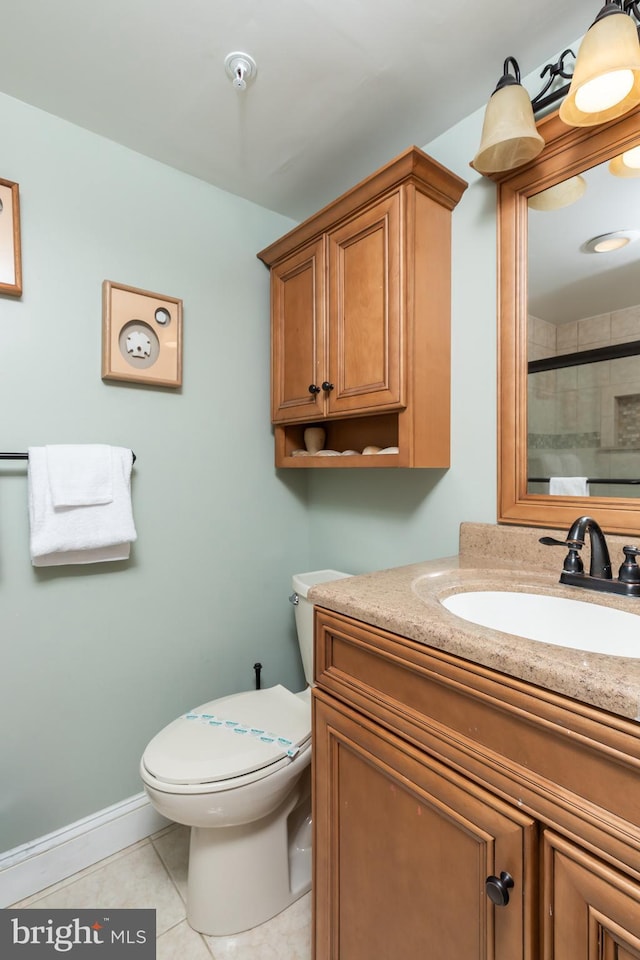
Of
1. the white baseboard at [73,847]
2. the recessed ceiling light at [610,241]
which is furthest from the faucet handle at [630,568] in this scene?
the white baseboard at [73,847]

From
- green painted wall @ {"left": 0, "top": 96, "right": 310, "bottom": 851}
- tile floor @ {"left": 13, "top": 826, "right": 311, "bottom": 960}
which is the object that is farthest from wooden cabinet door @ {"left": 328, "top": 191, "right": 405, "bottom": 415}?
tile floor @ {"left": 13, "top": 826, "right": 311, "bottom": 960}

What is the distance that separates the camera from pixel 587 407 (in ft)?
3.63

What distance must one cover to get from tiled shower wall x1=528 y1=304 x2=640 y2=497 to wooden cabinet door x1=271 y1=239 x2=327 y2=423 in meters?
0.66

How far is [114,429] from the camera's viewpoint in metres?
1.45

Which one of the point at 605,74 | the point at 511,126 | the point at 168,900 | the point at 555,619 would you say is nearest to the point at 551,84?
the point at 511,126

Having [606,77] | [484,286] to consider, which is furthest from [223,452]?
[606,77]

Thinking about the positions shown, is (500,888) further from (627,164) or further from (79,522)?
(627,164)

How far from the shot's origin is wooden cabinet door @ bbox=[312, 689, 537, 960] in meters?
0.61

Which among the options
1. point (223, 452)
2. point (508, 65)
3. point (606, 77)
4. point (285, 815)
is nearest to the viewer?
point (606, 77)

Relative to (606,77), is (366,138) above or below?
above

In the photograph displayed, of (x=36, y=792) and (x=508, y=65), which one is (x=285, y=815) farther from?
(x=508, y=65)

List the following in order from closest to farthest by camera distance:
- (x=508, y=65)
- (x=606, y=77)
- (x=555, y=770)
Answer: (x=555, y=770), (x=606, y=77), (x=508, y=65)

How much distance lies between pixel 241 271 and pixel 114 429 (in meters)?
0.79

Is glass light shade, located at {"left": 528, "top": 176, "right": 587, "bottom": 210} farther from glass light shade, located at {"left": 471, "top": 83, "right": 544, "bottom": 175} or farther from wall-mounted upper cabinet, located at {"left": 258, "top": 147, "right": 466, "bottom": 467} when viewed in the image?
wall-mounted upper cabinet, located at {"left": 258, "top": 147, "right": 466, "bottom": 467}
